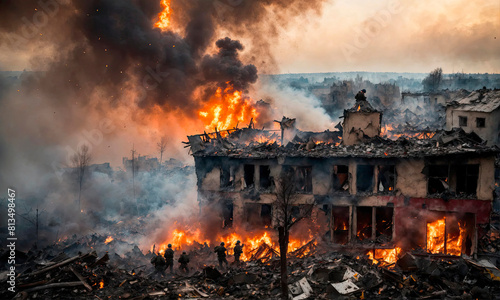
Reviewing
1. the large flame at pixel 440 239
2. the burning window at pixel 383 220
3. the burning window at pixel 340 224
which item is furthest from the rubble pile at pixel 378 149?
the large flame at pixel 440 239

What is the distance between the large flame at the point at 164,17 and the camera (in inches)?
1374

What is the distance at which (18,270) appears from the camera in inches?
574

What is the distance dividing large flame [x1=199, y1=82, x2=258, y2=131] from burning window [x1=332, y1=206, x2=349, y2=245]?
18.5 m

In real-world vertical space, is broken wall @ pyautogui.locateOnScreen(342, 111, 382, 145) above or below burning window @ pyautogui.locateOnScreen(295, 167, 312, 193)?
above

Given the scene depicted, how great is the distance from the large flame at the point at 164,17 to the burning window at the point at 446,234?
30294 mm

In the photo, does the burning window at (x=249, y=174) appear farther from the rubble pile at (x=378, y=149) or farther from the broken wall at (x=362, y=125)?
the broken wall at (x=362, y=125)

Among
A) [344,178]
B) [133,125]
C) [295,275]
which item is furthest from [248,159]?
[133,125]

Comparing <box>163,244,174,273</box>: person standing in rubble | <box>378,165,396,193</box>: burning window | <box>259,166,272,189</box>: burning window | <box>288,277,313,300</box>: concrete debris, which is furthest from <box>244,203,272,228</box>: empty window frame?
<box>288,277,313,300</box>: concrete debris

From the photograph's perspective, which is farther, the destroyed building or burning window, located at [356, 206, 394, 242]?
the destroyed building

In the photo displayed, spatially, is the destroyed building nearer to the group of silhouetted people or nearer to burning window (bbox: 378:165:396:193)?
burning window (bbox: 378:165:396:193)

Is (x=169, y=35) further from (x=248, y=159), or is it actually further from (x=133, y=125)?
(x=248, y=159)

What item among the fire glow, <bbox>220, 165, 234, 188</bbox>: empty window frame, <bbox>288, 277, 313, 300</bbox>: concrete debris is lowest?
the fire glow

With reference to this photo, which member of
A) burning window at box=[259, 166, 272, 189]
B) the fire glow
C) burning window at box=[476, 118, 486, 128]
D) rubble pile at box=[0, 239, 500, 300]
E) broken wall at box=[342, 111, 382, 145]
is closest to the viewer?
rubble pile at box=[0, 239, 500, 300]

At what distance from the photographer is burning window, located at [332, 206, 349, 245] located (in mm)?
19156
